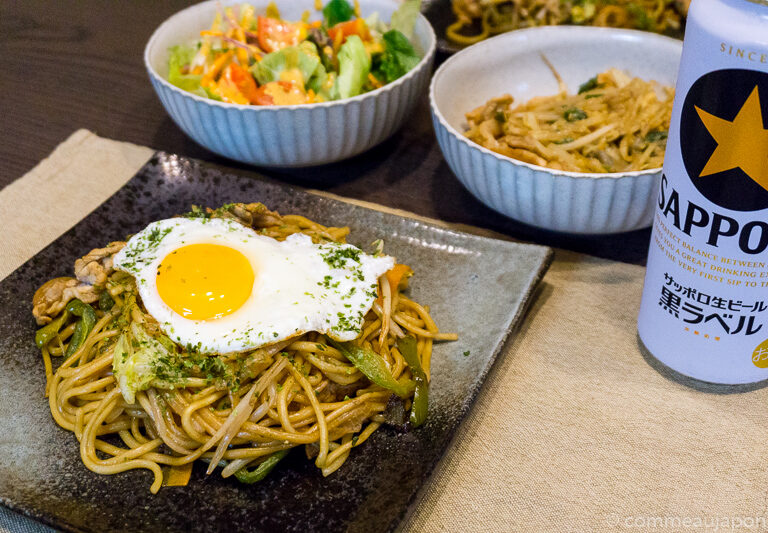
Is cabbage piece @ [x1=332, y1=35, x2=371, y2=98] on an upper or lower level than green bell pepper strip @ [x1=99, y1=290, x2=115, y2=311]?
upper

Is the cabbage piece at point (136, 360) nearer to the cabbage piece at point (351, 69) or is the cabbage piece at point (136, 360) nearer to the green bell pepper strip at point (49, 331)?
the green bell pepper strip at point (49, 331)

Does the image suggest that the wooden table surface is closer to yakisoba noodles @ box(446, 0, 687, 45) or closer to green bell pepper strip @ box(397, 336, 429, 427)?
yakisoba noodles @ box(446, 0, 687, 45)

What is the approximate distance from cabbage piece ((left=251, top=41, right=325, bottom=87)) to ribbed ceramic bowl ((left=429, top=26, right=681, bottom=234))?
2.20 ft

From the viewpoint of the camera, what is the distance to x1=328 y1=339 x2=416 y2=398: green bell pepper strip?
231 centimetres

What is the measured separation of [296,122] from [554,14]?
215cm

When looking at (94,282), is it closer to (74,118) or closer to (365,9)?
(74,118)

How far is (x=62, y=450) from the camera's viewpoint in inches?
88.7

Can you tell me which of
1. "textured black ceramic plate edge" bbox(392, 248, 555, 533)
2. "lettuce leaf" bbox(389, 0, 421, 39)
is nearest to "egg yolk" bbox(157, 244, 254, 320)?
"textured black ceramic plate edge" bbox(392, 248, 555, 533)

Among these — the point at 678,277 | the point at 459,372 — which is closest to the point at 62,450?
the point at 459,372

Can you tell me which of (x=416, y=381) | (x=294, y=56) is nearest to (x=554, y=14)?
(x=294, y=56)

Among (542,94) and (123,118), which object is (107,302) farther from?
(542,94)

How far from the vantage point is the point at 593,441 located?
89.6 inches

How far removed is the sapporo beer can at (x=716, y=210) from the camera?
1800 millimetres

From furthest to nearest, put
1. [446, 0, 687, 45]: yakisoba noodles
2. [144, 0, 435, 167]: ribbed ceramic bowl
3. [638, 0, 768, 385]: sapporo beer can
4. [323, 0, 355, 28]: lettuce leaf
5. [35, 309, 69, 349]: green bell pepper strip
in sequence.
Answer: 1. [446, 0, 687, 45]: yakisoba noodles
2. [323, 0, 355, 28]: lettuce leaf
3. [144, 0, 435, 167]: ribbed ceramic bowl
4. [35, 309, 69, 349]: green bell pepper strip
5. [638, 0, 768, 385]: sapporo beer can
